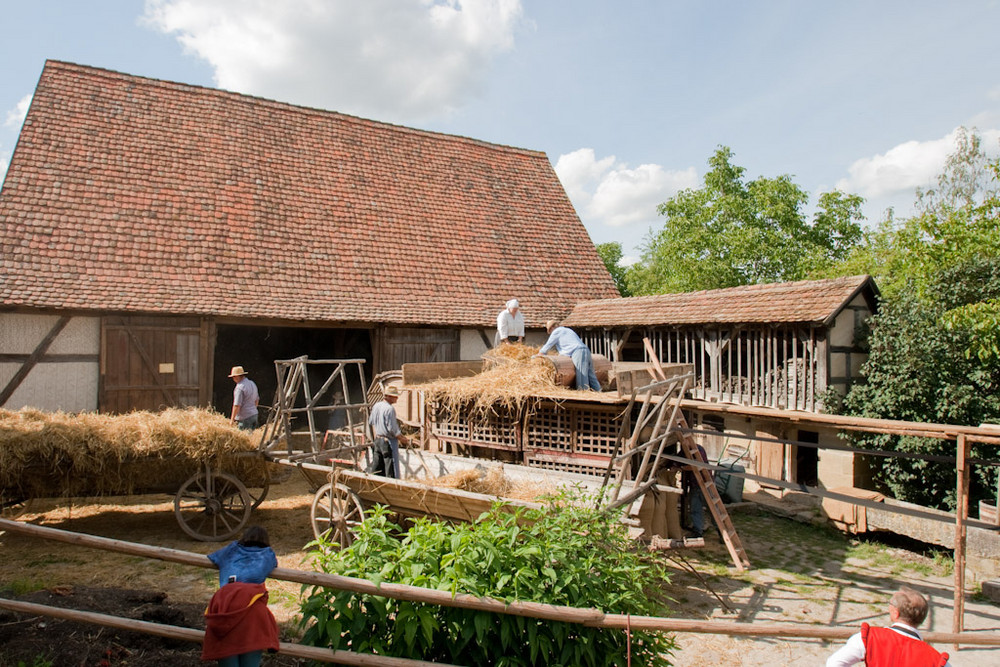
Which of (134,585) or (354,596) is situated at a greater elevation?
(354,596)

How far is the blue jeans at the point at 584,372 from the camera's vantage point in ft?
25.3

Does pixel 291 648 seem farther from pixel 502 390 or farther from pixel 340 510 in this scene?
pixel 502 390

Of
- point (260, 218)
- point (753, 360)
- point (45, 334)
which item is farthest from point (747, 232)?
point (45, 334)

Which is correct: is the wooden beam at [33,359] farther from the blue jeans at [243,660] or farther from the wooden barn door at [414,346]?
the blue jeans at [243,660]

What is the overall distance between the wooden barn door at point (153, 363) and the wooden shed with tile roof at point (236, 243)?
2 cm

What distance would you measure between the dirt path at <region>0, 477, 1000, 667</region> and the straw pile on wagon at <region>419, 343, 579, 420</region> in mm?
2387

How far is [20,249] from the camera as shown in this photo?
34.0ft

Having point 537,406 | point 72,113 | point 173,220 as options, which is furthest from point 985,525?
point 72,113

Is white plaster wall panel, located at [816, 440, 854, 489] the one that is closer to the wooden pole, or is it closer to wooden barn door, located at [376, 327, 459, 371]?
wooden barn door, located at [376, 327, 459, 371]

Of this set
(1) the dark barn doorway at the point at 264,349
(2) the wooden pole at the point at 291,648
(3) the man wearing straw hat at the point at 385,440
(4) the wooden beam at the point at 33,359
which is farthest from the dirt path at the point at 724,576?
(1) the dark barn doorway at the point at 264,349

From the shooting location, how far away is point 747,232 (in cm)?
2577

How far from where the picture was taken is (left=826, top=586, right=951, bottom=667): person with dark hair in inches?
119

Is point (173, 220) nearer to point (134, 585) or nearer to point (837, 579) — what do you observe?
point (134, 585)

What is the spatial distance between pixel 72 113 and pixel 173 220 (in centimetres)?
323
